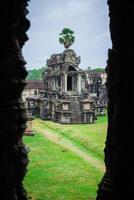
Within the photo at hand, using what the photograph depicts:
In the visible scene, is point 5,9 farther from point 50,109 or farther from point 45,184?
point 50,109

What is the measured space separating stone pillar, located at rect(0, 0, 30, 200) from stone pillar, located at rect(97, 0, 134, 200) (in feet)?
9.53


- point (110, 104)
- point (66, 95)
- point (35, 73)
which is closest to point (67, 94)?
point (66, 95)

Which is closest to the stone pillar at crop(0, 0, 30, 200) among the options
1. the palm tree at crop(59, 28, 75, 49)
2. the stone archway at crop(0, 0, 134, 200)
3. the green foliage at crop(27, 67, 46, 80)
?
the stone archway at crop(0, 0, 134, 200)

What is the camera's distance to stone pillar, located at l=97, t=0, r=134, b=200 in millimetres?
11758

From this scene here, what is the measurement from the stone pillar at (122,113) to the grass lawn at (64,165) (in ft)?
21.1

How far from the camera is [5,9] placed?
1098cm

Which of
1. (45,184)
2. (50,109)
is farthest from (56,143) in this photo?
(50,109)

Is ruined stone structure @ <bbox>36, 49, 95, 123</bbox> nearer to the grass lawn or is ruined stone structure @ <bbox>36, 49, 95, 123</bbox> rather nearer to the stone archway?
the grass lawn

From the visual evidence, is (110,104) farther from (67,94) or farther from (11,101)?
(67,94)

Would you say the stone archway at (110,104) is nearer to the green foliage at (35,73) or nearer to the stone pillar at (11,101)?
the stone pillar at (11,101)

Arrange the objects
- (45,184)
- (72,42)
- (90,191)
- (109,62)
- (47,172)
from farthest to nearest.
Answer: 1. (72,42)
2. (47,172)
3. (45,184)
4. (90,191)
5. (109,62)

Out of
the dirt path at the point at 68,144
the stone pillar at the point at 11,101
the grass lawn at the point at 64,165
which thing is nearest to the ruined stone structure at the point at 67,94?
the dirt path at the point at 68,144

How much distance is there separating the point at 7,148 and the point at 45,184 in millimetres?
9612

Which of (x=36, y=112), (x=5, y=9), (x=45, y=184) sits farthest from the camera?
(x=36, y=112)
